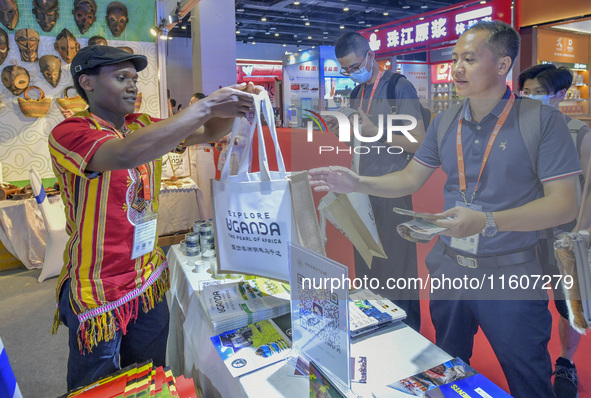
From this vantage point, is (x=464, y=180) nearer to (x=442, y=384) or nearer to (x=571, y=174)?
(x=571, y=174)

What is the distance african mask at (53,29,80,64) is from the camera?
14.5 ft

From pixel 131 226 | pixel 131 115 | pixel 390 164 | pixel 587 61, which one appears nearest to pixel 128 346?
pixel 131 226

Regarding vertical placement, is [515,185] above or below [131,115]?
below

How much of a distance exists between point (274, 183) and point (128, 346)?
887 mm

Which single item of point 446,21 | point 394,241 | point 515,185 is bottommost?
point 394,241

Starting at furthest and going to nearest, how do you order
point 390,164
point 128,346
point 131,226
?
point 128,346, point 131,226, point 390,164

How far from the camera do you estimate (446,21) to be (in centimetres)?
120

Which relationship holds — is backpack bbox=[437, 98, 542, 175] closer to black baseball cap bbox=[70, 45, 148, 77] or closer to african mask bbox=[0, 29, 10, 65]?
black baseball cap bbox=[70, 45, 148, 77]

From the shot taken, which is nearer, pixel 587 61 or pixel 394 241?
pixel 587 61

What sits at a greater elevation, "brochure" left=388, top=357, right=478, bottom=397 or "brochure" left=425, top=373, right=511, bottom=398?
"brochure" left=425, top=373, right=511, bottom=398

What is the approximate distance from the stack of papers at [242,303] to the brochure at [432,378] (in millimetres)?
442

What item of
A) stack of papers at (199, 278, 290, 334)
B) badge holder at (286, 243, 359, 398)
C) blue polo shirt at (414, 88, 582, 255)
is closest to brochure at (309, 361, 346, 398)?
badge holder at (286, 243, 359, 398)

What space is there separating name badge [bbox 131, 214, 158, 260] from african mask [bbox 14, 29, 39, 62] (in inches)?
157

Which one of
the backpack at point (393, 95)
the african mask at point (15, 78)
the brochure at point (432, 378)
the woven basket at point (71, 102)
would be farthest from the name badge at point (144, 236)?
the african mask at point (15, 78)
